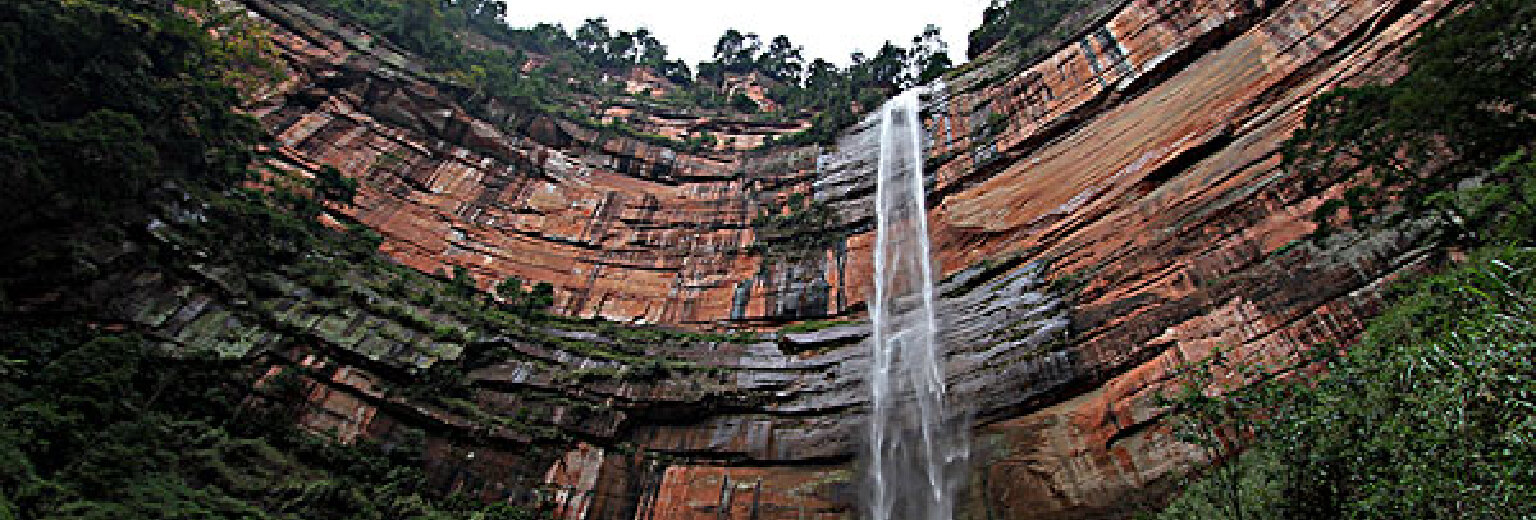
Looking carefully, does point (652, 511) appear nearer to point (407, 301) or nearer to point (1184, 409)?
point (407, 301)

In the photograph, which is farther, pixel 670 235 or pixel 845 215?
pixel 670 235

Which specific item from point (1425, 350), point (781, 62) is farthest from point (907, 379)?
point (781, 62)

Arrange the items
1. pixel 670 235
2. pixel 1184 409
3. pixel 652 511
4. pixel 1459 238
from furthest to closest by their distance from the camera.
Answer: pixel 670 235, pixel 652 511, pixel 1459 238, pixel 1184 409

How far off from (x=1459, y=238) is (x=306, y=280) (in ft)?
70.0

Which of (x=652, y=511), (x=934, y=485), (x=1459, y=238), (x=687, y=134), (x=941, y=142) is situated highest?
(x=687, y=134)

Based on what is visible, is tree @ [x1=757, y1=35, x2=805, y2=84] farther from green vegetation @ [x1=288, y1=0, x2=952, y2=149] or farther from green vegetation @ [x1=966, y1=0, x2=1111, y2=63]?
green vegetation @ [x1=966, y1=0, x2=1111, y2=63]

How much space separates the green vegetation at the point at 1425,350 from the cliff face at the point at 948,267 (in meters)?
1.14

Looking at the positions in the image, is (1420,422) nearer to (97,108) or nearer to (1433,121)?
(1433,121)

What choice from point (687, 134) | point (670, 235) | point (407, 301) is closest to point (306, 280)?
point (407, 301)

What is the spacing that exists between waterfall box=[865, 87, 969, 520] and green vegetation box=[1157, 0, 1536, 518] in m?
5.04

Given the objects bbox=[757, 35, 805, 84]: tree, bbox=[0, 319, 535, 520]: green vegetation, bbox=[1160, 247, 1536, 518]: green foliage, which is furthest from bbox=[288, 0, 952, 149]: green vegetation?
bbox=[1160, 247, 1536, 518]: green foliage

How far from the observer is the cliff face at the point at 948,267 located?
37.6 ft

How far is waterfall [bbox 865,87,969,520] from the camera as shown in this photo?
13.5 m

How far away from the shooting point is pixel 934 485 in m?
13.4
